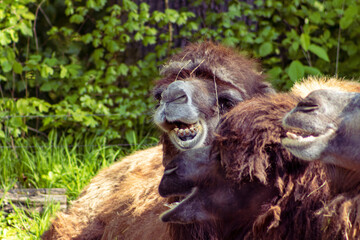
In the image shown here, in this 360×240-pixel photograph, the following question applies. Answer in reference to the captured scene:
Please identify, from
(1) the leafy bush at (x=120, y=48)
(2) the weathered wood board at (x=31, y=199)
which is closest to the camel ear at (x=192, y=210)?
(2) the weathered wood board at (x=31, y=199)

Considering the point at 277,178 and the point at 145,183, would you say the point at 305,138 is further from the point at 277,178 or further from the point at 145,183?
the point at 145,183

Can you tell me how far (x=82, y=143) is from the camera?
22.8ft

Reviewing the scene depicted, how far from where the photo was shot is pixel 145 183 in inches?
158

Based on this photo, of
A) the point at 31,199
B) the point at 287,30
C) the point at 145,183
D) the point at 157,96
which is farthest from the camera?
the point at 287,30

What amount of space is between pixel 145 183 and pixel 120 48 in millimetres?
3346

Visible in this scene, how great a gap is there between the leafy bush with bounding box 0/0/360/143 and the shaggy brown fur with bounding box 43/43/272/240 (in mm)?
2231

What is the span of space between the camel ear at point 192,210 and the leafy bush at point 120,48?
4.14 meters

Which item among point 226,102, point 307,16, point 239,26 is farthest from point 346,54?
point 226,102

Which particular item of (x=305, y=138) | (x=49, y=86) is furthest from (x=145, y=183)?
(x=49, y=86)

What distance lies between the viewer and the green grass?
4.81 meters

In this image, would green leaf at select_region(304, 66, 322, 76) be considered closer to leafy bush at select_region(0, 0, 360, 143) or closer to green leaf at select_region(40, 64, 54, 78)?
leafy bush at select_region(0, 0, 360, 143)

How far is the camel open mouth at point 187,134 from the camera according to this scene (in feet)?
11.1

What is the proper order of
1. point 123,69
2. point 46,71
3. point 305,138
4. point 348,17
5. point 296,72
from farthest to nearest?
point 123,69
point 46,71
point 348,17
point 296,72
point 305,138

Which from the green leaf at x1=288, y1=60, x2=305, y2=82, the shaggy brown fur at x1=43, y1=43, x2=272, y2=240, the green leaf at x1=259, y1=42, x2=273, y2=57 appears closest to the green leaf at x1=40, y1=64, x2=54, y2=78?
the shaggy brown fur at x1=43, y1=43, x2=272, y2=240
